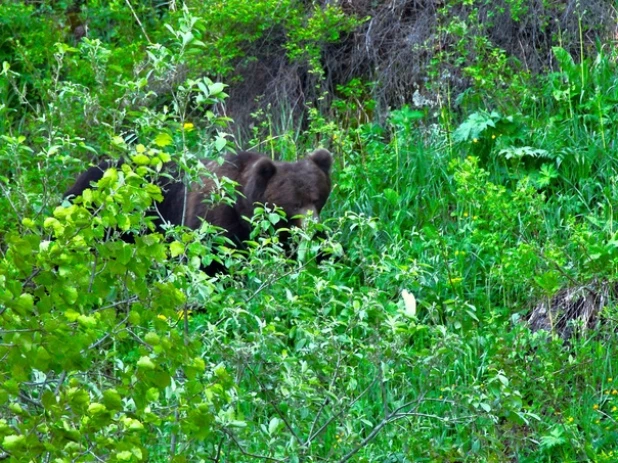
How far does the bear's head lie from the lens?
27.0 feet

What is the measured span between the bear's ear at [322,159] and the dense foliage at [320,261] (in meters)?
0.17

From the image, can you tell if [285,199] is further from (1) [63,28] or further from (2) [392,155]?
(1) [63,28]

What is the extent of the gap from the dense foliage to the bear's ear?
168 mm

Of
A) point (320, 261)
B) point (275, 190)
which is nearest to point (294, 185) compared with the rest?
point (275, 190)

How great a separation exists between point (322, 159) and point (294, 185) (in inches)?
10.8

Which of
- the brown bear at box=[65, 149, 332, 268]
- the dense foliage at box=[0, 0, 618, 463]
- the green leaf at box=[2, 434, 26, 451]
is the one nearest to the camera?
the green leaf at box=[2, 434, 26, 451]

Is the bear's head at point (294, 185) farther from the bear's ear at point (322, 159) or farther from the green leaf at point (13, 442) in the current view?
the green leaf at point (13, 442)

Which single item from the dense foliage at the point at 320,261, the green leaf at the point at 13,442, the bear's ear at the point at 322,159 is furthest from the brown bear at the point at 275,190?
the green leaf at the point at 13,442

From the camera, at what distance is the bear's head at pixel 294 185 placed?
8227mm

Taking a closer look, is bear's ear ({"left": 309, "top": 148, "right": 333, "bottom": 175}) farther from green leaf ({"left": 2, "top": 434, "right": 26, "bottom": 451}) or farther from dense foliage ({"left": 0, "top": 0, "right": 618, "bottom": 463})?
green leaf ({"left": 2, "top": 434, "right": 26, "bottom": 451})

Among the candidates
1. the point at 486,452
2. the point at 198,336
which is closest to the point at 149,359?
the point at 198,336

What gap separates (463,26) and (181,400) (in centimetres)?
523

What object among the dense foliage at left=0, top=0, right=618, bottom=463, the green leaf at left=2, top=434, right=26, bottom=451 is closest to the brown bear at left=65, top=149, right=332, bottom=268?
the dense foliage at left=0, top=0, right=618, bottom=463

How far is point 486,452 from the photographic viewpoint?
17.4 ft
